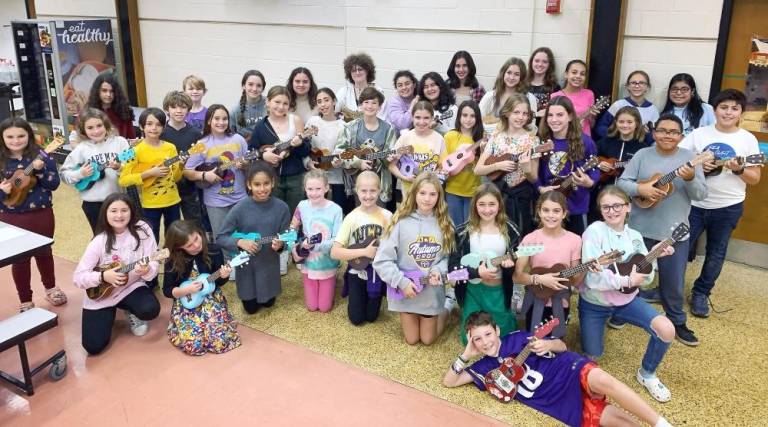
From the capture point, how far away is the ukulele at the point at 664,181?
3.60m

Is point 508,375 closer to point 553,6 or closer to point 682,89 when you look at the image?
point 682,89

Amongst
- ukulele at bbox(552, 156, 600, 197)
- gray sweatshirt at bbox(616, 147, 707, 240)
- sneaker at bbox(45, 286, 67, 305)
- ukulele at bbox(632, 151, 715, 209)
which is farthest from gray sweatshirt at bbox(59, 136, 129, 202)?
ukulele at bbox(632, 151, 715, 209)

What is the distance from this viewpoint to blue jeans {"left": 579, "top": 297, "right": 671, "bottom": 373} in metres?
3.34

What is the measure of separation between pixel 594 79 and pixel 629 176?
1619mm

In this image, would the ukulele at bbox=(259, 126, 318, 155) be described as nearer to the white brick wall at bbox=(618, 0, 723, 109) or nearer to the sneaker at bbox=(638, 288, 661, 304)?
the white brick wall at bbox=(618, 0, 723, 109)

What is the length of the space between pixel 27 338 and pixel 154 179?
4.92 ft

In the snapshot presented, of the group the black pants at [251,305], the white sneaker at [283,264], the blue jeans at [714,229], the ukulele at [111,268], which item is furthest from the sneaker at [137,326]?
the blue jeans at [714,229]

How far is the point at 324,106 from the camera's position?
481 centimetres

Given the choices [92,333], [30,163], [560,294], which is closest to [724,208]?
[560,294]

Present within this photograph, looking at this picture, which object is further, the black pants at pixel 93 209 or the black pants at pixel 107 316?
the black pants at pixel 93 209

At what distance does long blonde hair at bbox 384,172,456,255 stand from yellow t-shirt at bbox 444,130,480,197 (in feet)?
2.52

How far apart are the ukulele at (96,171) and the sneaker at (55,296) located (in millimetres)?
778

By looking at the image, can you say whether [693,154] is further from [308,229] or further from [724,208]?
[308,229]

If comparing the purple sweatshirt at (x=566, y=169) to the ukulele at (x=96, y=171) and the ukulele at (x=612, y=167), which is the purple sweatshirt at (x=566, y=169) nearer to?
the ukulele at (x=612, y=167)
